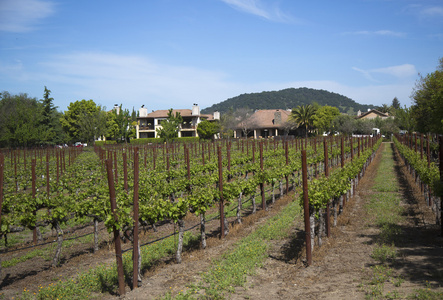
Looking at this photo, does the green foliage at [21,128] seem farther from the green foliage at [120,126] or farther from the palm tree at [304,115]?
the palm tree at [304,115]

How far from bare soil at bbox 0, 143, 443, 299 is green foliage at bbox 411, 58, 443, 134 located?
17910 millimetres

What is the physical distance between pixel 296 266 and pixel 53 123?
7008 cm

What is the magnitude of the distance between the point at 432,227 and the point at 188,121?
74.8 meters

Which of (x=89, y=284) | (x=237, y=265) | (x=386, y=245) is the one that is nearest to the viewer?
(x=89, y=284)

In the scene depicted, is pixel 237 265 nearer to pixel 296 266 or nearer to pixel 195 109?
pixel 296 266

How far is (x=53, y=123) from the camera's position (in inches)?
2726

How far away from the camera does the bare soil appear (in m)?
6.76

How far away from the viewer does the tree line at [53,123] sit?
51.6m

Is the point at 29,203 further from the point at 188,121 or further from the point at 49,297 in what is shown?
the point at 188,121

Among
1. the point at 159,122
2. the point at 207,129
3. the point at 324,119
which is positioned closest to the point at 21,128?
the point at 207,129

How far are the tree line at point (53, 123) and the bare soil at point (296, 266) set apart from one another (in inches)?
1821

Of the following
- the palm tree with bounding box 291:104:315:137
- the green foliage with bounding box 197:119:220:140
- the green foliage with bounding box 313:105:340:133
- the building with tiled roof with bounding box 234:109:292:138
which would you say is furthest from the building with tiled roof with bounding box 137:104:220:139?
the green foliage with bounding box 313:105:340:133

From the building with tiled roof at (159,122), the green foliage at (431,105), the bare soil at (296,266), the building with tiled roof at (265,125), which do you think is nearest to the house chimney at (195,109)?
the building with tiled roof at (159,122)

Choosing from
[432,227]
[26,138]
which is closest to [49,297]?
[432,227]
